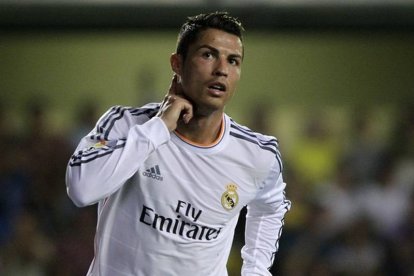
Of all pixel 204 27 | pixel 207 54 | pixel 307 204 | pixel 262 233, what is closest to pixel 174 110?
pixel 207 54

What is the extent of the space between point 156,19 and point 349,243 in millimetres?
2995

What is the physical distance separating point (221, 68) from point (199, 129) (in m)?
0.31

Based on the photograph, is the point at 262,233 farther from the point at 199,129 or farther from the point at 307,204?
the point at 307,204

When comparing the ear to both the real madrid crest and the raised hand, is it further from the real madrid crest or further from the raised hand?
the real madrid crest

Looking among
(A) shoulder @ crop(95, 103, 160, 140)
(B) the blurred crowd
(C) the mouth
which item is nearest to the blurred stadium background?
(B) the blurred crowd

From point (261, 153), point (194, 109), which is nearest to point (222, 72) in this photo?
point (194, 109)

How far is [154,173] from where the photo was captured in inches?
155

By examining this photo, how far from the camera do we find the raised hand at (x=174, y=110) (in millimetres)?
3805

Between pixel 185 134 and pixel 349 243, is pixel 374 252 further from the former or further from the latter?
pixel 185 134

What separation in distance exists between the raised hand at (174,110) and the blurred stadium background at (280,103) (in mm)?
4228

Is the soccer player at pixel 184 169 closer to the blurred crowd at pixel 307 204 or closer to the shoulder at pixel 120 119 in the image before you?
the shoulder at pixel 120 119

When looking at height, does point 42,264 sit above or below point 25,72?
below

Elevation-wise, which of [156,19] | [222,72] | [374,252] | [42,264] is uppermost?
[222,72]

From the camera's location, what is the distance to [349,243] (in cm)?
816
